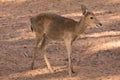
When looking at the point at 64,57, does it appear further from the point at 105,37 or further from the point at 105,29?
the point at 105,29

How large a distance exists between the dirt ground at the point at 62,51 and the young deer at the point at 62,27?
43 centimetres

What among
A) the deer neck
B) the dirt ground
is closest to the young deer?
the deer neck

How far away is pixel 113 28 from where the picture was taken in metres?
15.2

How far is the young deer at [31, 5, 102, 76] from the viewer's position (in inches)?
376

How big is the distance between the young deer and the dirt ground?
0.43m

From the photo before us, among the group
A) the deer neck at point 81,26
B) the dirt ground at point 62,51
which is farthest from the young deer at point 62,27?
the dirt ground at point 62,51

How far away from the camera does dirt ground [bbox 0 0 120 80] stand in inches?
388

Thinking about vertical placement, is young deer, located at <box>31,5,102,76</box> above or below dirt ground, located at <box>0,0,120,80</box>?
above

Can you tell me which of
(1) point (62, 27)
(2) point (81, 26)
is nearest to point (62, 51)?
(1) point (62, 27)

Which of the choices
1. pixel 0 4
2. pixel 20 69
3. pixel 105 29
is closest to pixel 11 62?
pixel 20 69

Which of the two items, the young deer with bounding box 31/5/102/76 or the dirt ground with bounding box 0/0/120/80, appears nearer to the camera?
the young deer with bounding box 31/5/102/76

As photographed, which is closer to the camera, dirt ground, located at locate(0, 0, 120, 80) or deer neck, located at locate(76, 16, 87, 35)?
deer neck, located at locate(76, 16, 87, 35)

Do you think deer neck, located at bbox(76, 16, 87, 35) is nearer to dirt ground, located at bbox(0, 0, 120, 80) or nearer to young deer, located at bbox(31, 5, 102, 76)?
young deer, located at bbox(31, 5, 102, 76)

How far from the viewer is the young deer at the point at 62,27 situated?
9.56 meters
